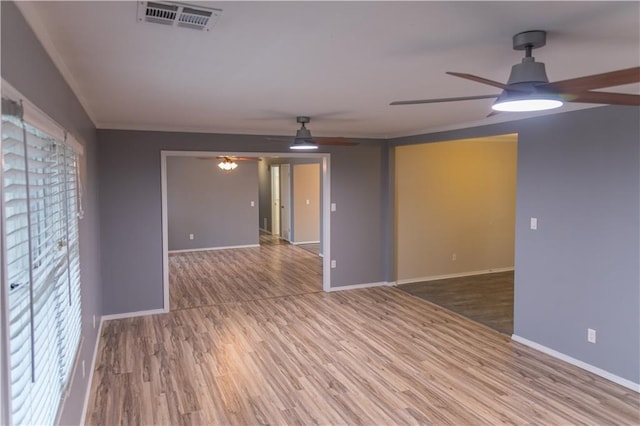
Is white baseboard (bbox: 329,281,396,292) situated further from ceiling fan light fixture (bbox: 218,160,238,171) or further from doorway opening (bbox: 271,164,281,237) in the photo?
doorway opening (bbox: 271,164,281,237)

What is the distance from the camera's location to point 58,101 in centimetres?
238

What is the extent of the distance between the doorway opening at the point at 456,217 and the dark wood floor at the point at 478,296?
0.6 inches

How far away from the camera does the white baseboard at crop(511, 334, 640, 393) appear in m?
3.49

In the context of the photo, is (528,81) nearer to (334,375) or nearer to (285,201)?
(334,375)

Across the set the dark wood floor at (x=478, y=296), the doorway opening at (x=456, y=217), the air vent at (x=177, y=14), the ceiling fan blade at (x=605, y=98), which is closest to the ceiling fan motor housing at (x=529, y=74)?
the ceiling fan blade at (x=605, y=98)

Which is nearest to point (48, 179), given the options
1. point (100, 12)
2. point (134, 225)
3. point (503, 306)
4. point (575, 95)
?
point (100, 12)

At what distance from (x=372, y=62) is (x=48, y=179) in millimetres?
1763

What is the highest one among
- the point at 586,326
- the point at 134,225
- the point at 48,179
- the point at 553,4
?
the point at 553,4

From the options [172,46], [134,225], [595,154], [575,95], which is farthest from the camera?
[134,225]

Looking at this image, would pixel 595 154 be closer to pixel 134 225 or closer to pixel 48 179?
pixel 48 179

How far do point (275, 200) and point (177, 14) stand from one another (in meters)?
10.3

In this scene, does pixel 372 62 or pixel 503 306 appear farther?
pixel 503 306

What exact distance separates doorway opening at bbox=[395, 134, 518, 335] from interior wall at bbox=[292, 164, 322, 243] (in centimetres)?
409

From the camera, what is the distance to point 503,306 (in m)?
5.64
